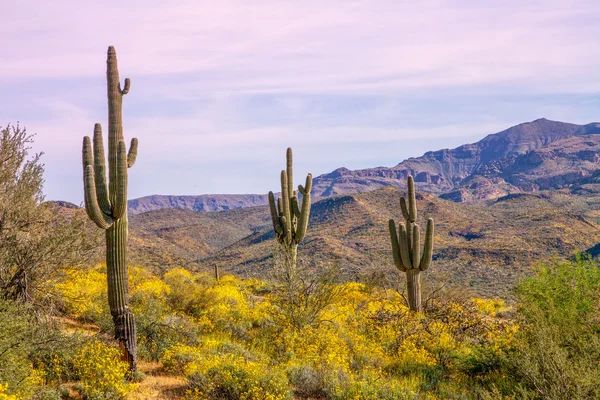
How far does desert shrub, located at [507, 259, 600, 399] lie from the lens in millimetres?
7133

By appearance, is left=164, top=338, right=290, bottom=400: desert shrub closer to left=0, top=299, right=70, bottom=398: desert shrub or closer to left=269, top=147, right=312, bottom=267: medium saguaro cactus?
left=0, top=299, right=70, bottom=398: desert shrub

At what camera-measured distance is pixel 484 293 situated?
32.8 m

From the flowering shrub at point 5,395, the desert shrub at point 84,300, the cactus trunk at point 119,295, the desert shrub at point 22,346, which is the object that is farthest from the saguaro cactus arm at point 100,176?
the flowering shrub at point 5,395

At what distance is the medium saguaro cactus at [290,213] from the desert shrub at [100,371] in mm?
6327

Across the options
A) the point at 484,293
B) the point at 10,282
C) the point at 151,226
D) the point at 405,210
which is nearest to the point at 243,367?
the point at 10,282

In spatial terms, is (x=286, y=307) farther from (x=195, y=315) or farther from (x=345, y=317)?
(x=195, y=315)

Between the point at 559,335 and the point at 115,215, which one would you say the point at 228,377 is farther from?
the point at 559,335

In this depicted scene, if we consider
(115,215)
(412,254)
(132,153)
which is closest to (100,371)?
(115,215)

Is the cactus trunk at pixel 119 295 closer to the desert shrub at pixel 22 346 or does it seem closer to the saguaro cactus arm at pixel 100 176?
the saguaro cactus arm at pixel 100 176

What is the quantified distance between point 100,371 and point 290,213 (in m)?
8.13

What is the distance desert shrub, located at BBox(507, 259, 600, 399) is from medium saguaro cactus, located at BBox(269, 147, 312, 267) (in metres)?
6.27

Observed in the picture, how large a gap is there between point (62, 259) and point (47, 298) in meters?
0.80

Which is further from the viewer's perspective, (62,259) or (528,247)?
(528,247)

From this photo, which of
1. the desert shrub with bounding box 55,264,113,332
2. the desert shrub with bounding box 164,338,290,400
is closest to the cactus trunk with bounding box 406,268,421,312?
the desert shrub with bounding box 164,338,290,400
